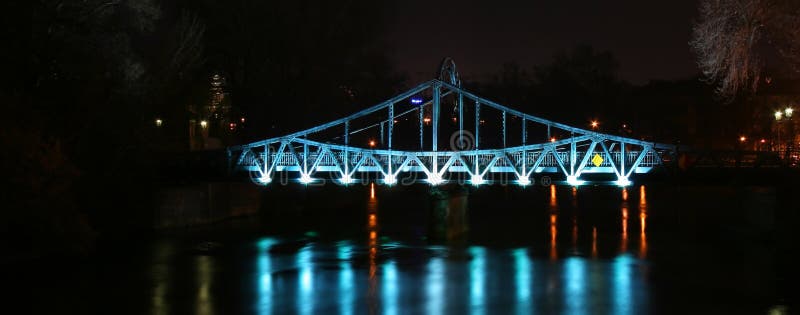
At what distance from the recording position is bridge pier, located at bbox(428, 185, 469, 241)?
44.7m

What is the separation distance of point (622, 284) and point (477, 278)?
538cm

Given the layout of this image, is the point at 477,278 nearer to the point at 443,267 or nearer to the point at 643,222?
the point at 443,267

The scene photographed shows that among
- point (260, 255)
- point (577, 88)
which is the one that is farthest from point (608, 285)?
point (577, 88)

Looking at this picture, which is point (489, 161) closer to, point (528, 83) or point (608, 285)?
point (608, 285)

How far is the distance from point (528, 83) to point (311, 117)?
4960 centimetres

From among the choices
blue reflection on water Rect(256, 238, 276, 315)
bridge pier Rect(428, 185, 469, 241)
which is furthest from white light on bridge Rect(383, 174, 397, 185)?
blue reflection on water Rect(256, 238, 276, 315)

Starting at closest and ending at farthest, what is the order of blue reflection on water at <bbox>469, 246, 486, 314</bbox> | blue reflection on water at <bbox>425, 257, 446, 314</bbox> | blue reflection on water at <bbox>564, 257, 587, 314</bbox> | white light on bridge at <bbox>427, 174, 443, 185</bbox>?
blue reflection on water at <bbox>564, 257, 587, 314</bbox> < blue reflection on water at <bbox>425, 257, 446, 314</bbox> < blue reflection on water at <bbox>469, 246, 486, 314</bbox> < white light on bridge at <bbox>427, 174, 443, 185</bbox>

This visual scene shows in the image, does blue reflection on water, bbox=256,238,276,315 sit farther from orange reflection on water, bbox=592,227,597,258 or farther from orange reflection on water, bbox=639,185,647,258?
orange reflection on water, bbox=639,185,647,258

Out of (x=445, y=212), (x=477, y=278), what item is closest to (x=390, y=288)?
(x=477, y=278)

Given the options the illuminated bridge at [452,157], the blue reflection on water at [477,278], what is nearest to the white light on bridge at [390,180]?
the illuminated bridge at [452,157]

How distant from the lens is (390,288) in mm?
29641

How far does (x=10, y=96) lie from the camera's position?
104 ft

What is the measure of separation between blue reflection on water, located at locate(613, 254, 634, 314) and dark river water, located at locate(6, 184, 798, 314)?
0.08m

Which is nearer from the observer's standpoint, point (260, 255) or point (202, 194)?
point (260, 255)
